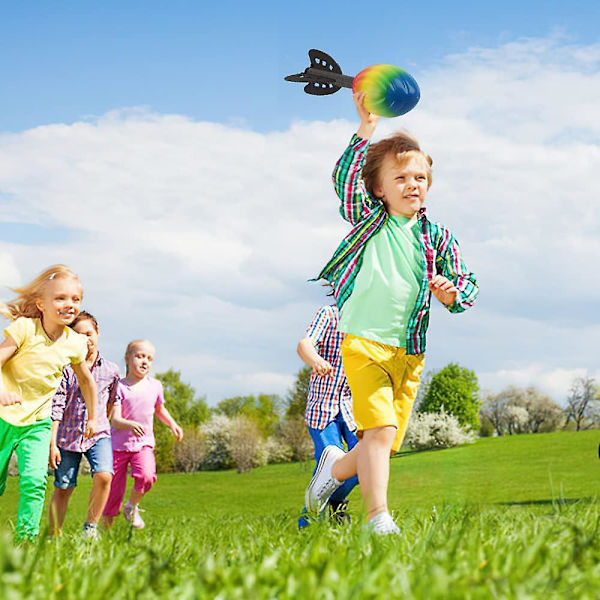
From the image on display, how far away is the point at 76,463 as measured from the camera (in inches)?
245

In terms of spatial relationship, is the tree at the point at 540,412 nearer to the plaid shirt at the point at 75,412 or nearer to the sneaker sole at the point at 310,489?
the plaid shirt at the point at 75,412

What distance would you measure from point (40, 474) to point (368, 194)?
260cm

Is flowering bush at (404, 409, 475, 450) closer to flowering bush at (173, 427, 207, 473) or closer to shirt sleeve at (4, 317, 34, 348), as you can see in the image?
shirt sleeve at (4, 317, 34, 348)

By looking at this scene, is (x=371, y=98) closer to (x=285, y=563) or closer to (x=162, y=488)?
(x=285, y=563)

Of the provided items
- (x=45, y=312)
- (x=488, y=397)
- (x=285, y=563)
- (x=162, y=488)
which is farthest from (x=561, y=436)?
(x=285, y=563)

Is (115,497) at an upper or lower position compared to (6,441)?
lower

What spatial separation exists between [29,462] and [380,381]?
2.36 meters

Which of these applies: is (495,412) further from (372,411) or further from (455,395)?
(372,411)

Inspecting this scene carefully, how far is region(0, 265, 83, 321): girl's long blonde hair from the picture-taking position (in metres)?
5.02

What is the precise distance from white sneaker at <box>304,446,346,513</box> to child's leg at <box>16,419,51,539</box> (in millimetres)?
1577

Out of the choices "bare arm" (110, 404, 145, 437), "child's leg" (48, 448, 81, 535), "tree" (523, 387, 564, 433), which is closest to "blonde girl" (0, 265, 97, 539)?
"child's leg" (48, 448, 81, 535)

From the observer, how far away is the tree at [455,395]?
21.2 m

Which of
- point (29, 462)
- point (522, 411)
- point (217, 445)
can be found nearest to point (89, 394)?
point (29, 462)

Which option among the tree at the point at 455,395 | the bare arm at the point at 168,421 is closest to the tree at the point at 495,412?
the tree at the point at 455,395
